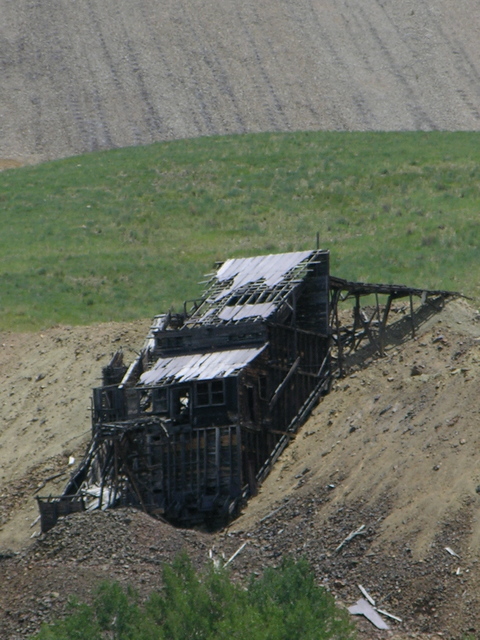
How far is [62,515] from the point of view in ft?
120

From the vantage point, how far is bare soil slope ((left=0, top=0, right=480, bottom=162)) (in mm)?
91000

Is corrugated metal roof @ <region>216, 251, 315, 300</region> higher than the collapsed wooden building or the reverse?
higher

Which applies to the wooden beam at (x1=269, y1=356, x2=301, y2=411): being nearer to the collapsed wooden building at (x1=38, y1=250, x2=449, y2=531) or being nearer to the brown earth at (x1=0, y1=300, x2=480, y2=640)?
the collapsed wooden building at (x1=38, y1=250, x2=449, y2=531)

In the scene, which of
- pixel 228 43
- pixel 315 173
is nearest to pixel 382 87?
pixel 228 43

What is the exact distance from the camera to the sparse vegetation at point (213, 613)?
2427 centimetres

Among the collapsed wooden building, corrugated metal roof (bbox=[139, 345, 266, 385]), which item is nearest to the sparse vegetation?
the collapsed wooden building

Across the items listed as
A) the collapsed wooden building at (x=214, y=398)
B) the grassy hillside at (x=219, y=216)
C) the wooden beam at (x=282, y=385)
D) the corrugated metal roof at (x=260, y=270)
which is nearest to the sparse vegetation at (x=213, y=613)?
the collapsed wooden building at (x=214, y=398)

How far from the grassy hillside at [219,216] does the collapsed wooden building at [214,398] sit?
33.3ft

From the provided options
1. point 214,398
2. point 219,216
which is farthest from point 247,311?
point 219,216

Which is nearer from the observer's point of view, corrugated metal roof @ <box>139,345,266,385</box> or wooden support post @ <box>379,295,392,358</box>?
corrugated metal roof @ <box>139,345,266,385</box>

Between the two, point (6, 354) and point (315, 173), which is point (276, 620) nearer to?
point (6, 354)

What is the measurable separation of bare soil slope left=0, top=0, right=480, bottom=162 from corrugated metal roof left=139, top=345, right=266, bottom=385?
49.9 m

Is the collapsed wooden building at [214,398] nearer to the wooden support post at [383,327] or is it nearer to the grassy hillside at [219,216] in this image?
the wooden support post at [383,327]

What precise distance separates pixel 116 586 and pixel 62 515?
36.3 feet
